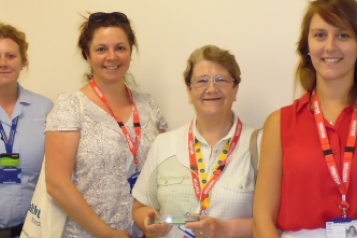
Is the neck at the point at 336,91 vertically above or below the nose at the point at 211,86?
A: below

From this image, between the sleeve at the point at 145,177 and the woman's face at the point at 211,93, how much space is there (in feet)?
1.04

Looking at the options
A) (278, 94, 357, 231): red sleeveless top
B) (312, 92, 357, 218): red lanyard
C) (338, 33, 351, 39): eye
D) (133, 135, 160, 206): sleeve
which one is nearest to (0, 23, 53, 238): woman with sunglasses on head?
(133, 135, 160, 206): sleeve

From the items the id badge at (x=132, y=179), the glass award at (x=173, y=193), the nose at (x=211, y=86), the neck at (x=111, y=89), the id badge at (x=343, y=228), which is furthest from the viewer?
the neck at (x=111, y=89)

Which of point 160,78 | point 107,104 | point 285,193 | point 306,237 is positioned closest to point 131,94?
point 107,104

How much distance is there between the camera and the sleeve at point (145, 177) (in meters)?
1.94

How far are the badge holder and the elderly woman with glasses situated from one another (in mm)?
817

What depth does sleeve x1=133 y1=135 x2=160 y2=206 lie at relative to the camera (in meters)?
1.94

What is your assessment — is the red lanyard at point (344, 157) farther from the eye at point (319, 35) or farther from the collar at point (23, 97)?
the collar at point (23, 97)

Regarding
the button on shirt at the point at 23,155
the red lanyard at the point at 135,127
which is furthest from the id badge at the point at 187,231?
the button on shirt at the point at 23,155

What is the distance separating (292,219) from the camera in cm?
157

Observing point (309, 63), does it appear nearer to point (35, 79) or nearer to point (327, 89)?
point (327, 89)

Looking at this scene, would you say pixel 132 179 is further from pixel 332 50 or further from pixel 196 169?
pixel 332 50

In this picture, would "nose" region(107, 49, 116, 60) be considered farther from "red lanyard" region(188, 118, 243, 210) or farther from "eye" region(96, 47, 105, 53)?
"red lanyard" region(188, 118, 243, 210)

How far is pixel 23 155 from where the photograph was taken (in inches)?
93.1
